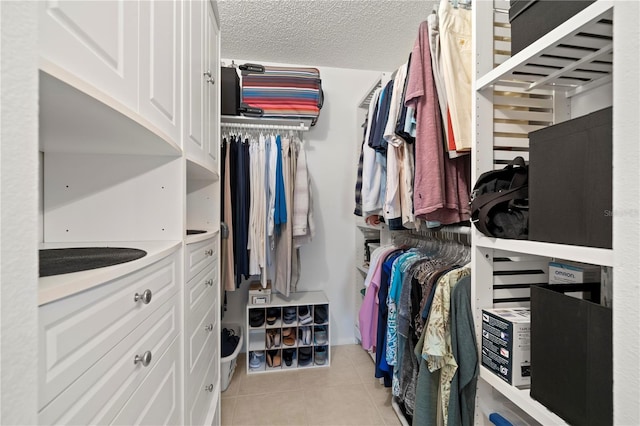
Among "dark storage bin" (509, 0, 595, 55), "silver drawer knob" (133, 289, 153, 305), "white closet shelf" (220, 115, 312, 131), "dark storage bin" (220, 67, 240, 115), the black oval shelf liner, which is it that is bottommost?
"silver drawer knob" (133, 289, 153, 305)

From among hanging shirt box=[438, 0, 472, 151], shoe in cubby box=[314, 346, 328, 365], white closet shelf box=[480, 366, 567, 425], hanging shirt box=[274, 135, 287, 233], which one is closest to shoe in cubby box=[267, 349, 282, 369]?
shoe in cubby box=[314, 346, 328, 365]

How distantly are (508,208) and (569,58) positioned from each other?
1.39 feet

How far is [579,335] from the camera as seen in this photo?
1.80 ft

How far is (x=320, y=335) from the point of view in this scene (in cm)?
202

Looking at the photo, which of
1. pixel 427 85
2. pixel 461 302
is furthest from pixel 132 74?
pixel 461 302

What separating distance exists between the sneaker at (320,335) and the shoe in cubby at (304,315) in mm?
120

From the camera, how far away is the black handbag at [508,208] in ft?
2.42

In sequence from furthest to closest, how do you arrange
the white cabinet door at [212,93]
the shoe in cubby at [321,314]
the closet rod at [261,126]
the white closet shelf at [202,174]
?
the shoe in cubby at [321,314] → the closet rod at [261,126] → the white cabinet door at [212,93] → the white closet shelf at [202,174]

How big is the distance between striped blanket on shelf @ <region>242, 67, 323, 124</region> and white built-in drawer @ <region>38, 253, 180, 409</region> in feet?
4.92

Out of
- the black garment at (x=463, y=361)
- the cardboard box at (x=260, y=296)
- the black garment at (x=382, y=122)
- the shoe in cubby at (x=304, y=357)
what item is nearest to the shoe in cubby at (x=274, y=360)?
the shoe in cubby at (x=304, y=357)

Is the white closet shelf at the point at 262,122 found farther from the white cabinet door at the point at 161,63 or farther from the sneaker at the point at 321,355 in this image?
the sneaker at the point at 321,355

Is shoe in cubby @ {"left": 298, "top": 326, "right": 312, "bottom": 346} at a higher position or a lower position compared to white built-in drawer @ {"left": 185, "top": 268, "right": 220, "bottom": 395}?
lower

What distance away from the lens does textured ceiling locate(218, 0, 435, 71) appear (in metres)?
1.57

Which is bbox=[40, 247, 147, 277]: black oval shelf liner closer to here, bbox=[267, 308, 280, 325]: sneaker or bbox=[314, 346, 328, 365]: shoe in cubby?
bbox=[267, 308, 280, 325]: sneaker
